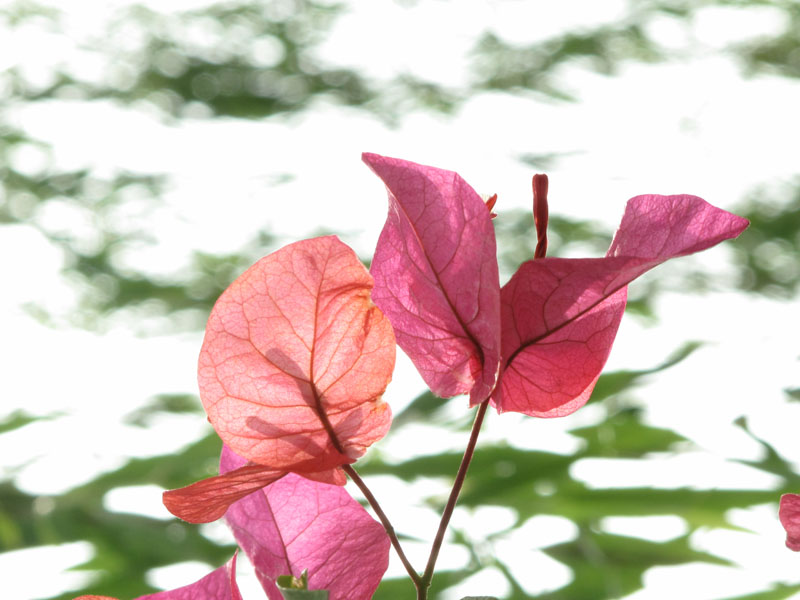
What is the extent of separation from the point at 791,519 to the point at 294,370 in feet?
0.21

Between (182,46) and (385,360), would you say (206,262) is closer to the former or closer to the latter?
(182,46)

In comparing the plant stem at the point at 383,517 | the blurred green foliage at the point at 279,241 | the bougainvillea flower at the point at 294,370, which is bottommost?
the blurred green foliage at the point at 279,241

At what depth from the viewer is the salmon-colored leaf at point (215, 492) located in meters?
0.10

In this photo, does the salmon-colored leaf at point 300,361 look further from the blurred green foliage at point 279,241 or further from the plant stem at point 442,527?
the blurred green foliage at point 279,241

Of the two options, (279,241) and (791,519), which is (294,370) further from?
(279,241)

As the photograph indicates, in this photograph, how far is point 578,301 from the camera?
0.11 m

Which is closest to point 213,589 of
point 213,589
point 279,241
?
point 213,589

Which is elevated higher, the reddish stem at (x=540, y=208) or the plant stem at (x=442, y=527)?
the reddish stem at (x=540, y=208)

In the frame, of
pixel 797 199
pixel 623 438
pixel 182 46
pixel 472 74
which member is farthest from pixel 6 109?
pixel 797 199

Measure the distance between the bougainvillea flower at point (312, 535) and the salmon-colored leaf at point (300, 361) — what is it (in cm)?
2

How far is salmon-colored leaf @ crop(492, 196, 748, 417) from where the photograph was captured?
0.33 feet

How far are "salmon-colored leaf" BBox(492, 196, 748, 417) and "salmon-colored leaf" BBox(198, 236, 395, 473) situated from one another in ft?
0.07

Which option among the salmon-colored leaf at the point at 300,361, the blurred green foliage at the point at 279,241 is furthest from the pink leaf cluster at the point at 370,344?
the blurred green foliage at the point at 279,241

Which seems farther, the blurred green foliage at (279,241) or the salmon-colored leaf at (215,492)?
the blurred green foliage at (279,241)
